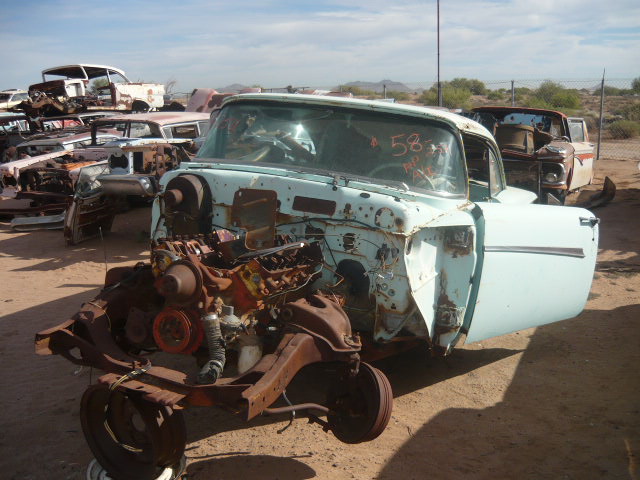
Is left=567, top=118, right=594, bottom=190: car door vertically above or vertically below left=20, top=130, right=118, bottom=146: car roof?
below

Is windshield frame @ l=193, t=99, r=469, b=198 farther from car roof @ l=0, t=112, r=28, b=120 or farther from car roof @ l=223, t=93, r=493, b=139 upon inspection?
car roof @ l=0, t=112, r=28, b=120

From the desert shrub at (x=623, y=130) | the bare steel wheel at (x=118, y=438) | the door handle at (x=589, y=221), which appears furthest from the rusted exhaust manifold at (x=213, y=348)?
the desert shrub at (x=623, y=130)

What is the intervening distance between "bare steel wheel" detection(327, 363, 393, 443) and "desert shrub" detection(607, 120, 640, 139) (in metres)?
24.1

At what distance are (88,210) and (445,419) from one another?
702 cm

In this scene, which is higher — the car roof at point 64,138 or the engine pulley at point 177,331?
the car roof at point 64,138

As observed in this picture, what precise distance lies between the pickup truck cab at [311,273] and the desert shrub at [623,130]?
862 inches

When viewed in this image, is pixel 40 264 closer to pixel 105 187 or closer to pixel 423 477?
pixel 105 187

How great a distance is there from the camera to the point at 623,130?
24.4 meters

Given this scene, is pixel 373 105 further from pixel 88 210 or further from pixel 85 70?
pixel 85 70

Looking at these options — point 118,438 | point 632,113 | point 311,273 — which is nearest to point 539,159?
point 311,273

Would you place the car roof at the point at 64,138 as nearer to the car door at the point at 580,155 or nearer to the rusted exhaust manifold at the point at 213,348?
the car door at the point at 580,155

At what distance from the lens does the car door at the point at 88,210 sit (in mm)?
9320

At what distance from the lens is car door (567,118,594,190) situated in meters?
11.0

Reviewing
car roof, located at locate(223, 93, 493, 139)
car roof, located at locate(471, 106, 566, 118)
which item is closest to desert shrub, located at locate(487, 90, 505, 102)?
car roof, located at locate(471, 106, 566, 118)
